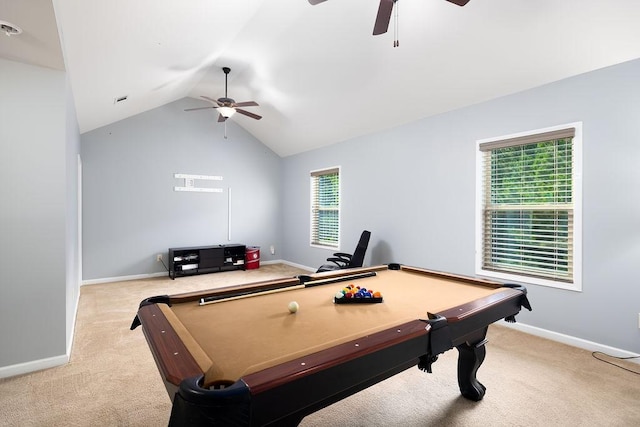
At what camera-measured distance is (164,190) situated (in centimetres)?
573

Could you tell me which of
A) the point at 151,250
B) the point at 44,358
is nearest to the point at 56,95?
the point at 44,358

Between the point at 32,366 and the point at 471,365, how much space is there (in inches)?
126

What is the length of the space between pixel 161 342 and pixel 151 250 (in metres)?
5.10

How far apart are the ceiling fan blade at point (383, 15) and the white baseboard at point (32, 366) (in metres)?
3.54

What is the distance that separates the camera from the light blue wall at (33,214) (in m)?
2.30

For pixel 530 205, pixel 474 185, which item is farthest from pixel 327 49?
pixel 530 205

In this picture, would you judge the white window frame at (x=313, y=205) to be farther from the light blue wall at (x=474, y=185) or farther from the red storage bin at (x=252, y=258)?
the red storage bin at (x=252, y=258)

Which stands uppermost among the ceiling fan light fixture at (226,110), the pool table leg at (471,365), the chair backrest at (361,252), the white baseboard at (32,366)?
the ceiling fan light fixture at (226,110)

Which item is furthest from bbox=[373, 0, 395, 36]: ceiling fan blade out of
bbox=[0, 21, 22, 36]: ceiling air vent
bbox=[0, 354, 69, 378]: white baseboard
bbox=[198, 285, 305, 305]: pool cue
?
bbox=[0, 354, 69, 378]: white baseboard

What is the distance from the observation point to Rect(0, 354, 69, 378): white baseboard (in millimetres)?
2285

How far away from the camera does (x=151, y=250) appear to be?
5.62 metres

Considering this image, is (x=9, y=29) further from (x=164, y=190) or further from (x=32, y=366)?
(x=164, y=190)

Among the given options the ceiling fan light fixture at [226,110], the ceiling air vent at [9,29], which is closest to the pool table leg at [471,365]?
the ceiling air vent at [9,29]

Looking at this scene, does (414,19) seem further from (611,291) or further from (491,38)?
(611,291)
